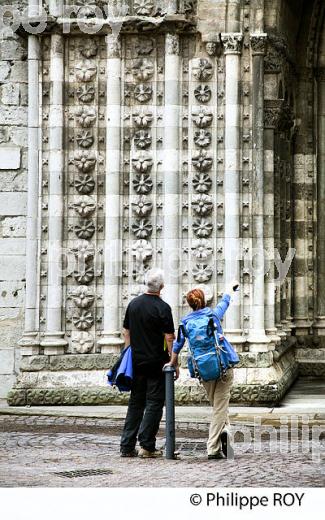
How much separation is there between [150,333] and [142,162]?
15.7ft

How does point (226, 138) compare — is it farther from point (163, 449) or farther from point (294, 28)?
point (163, 449)

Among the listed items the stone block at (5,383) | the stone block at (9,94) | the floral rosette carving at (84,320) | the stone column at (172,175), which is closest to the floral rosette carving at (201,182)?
the stone column at (172,175)

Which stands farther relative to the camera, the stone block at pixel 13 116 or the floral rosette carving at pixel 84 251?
the stone block at pixel 13 116

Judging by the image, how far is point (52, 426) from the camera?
1545 cm

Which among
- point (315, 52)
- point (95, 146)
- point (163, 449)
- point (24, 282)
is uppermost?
point (315, 52)

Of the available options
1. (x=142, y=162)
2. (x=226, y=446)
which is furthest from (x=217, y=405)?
(x=142, y=162)

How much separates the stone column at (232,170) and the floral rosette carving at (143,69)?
100cm

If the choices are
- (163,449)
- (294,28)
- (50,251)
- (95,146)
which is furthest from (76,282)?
(294,28)

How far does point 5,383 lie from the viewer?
58.6ft

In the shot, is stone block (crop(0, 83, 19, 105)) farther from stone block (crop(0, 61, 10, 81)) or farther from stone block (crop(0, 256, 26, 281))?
stone block (crop(0, 256, 26, 281))

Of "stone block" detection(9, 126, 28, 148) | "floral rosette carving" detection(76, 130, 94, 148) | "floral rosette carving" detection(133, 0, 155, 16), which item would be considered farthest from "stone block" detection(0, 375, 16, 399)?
"floral rosette carving" detection(133, 0, 155, 16)

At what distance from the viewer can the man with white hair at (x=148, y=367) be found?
1291 centimetres

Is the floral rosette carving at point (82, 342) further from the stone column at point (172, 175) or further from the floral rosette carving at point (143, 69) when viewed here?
the floral rosette carving at point (143, 69)

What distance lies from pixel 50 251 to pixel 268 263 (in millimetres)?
2828
